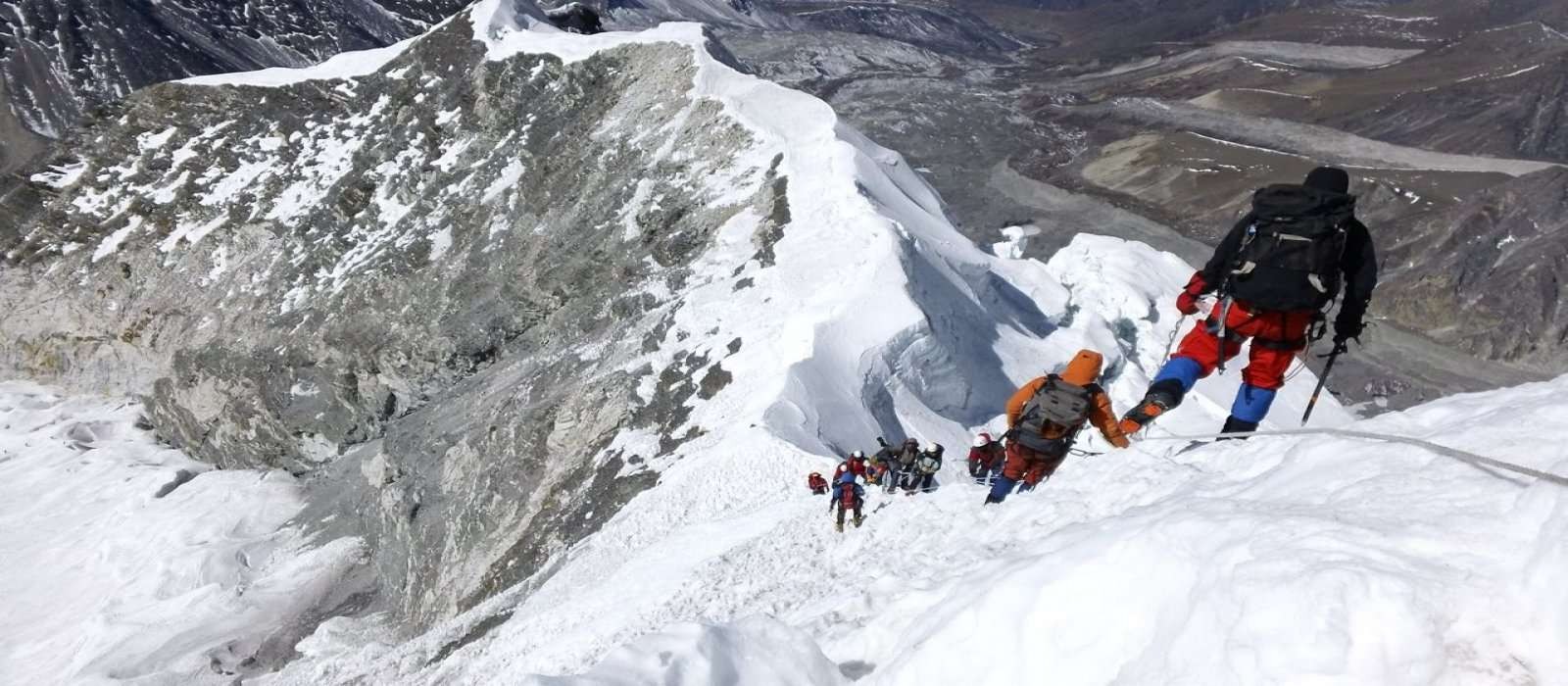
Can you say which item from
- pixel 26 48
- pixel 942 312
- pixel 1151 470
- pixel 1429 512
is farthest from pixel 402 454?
pixel 26 48

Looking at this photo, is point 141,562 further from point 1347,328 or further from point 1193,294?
point 1347,328

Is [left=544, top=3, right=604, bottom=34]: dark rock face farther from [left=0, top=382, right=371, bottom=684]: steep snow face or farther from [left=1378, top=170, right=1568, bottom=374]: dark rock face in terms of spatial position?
[left=1378, top=170, right=1568, bottom=374]: dark rock face

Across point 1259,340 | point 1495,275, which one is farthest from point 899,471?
point 1495,275

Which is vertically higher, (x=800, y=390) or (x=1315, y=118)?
(x=800, y=390)

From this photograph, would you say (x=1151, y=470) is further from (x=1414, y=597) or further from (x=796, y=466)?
(x=796, y=466)

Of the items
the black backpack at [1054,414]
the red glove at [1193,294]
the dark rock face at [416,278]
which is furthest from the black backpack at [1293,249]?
the dark rock face at [416,278]

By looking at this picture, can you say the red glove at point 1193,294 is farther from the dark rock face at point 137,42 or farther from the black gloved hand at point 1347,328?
the dark rock face at point 137,42
